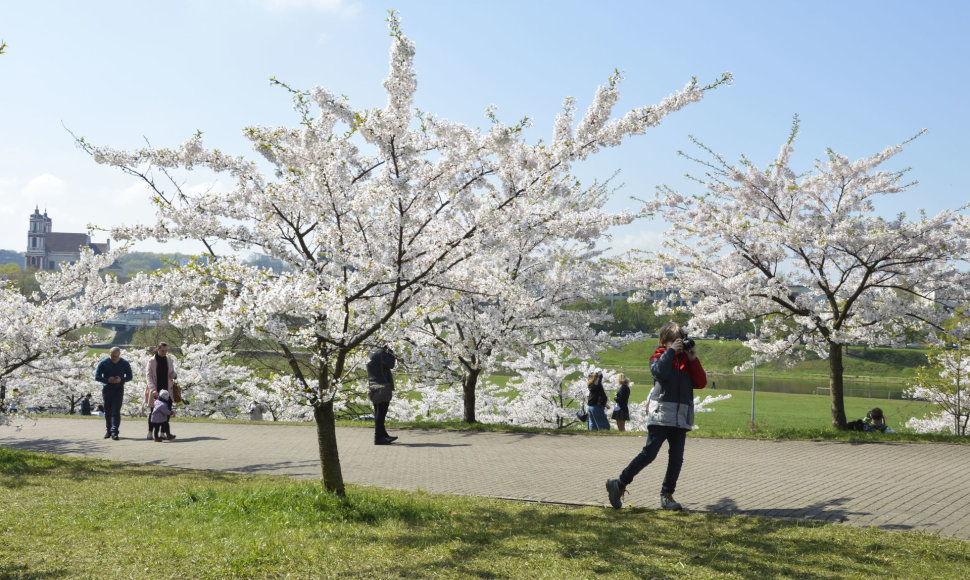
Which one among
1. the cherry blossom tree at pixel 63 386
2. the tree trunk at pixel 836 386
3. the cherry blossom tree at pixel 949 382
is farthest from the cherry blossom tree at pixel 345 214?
the cherry blossom tree at pixel 949 382

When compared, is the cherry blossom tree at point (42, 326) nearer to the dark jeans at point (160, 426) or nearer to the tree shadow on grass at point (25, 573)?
the dark jeans at point (160, 426)

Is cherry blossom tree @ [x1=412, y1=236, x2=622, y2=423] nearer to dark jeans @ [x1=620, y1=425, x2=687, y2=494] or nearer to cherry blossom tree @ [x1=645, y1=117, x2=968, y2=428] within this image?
cherry blossom tree @ [x1=645, y1=117, x2=968, y2=428]

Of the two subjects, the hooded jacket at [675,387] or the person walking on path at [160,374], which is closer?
the hooded jacket at [675,387]

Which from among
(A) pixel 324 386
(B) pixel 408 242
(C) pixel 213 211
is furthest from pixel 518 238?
(C) pixel 213 211

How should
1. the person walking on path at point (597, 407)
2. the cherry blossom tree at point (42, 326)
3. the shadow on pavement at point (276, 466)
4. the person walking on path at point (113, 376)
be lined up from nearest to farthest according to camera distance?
the shadow on pavement at point (276, 466), the cherry blossom tree at point (42, 326), the person walking on path at point (113, 376), the person walking on path at point (597, 407)

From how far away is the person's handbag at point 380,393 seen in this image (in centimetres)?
1149

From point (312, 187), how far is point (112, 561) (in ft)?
11.4

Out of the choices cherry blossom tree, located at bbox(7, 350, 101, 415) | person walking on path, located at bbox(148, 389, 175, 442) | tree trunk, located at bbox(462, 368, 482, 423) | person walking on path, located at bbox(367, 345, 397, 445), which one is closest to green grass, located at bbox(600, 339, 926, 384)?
cherry blossom tree, located at bbox(7, 350, 101, 415)

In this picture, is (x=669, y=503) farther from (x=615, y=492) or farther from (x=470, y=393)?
(x=470, y=393)

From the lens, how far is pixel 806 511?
20.7ft

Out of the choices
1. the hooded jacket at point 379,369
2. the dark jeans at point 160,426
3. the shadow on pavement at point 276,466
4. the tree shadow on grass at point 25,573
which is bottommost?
the shadow on pavement at point 276,466

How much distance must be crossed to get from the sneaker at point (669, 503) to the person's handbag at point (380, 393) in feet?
19.2

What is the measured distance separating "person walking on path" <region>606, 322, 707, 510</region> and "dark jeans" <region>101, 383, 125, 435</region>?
1069 cm

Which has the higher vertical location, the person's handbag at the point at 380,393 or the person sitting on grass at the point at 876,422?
the person's handbag at the point at 380,393
